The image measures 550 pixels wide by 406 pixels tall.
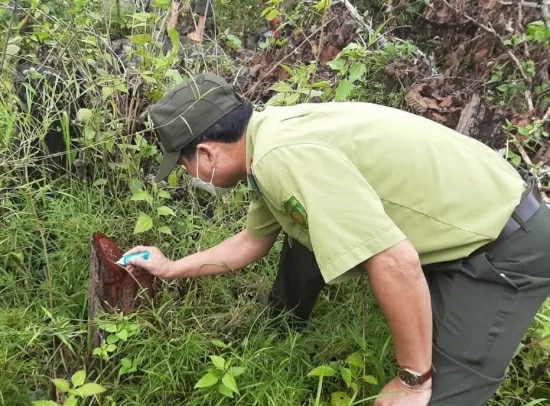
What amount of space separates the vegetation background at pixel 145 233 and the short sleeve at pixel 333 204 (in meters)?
0.56

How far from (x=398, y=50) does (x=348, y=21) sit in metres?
0.49

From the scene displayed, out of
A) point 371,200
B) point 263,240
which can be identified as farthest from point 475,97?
point 371,200

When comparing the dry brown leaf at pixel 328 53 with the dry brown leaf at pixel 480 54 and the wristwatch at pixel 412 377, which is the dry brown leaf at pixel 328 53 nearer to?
the dry brown leaf at pixel 480 54

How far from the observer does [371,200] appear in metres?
1.46

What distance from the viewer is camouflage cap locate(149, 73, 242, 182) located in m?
1.80

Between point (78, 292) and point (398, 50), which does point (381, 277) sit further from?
point (398, 50)

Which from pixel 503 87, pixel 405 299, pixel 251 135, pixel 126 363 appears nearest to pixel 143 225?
pixel 126 363

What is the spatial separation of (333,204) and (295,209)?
0.13 metres

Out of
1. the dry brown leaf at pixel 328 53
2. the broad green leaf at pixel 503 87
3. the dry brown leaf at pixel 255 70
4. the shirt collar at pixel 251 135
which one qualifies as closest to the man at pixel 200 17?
the dry brown leaf at pixel 255 70

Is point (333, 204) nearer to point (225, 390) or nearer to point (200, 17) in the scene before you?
point (225, 390)

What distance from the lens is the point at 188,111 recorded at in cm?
182

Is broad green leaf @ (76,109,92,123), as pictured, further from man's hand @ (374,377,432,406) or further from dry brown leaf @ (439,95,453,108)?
dry brown leaf @ (439,95,453,108)

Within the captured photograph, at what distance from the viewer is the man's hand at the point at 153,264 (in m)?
2.11

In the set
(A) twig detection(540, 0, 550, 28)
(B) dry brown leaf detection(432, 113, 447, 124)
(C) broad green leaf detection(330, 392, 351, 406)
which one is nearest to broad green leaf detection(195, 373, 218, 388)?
(C) broad green leaf detection(330, 392, 351, 406)
